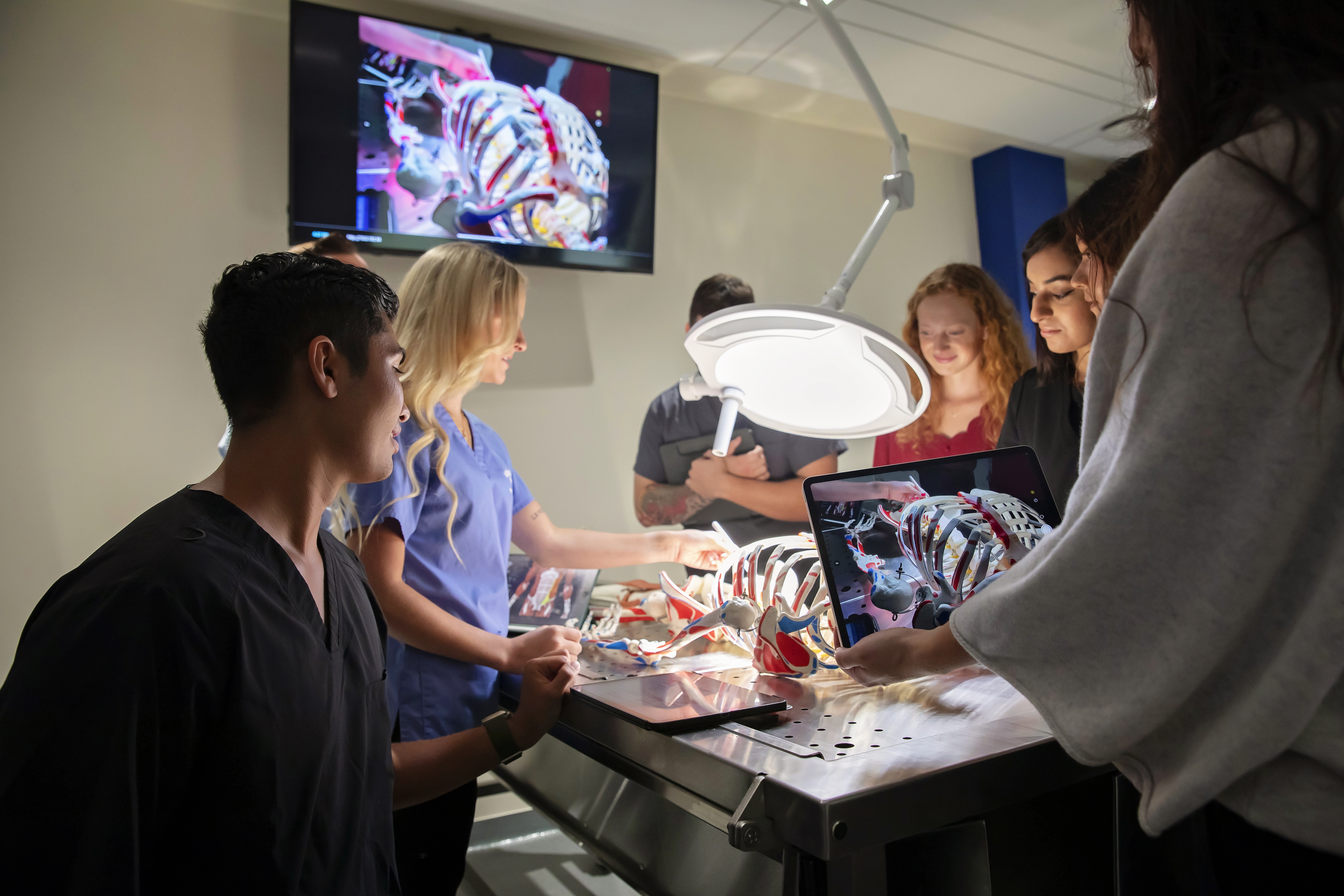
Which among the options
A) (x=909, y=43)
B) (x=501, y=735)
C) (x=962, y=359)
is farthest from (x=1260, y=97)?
(x=909, y=43)

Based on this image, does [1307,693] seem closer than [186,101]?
Yes

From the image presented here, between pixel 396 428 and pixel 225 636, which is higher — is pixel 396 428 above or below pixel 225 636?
above

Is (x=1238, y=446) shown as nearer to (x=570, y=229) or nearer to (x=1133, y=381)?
(x=1133, y=381)

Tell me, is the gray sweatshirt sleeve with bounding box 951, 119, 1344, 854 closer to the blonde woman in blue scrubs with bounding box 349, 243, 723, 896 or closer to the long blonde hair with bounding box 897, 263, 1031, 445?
the blonde woman in blue scrubs with bounding box 349, 243, 723, 896

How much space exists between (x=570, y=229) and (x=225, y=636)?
2.53m

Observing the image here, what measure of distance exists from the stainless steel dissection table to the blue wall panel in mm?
3533

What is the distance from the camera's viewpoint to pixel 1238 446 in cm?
58

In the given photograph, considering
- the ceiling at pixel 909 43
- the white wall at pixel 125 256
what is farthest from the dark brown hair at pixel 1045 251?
the white wall at pixel 125 256

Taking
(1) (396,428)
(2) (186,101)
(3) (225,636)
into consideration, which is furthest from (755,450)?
(2) (186,101)

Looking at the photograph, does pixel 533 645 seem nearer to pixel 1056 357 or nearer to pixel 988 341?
pixel 1056 357

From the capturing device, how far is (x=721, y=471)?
2393mm

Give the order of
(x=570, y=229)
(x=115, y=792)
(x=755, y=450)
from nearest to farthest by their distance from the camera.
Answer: (x=115, y=792), (x=755, y=450), (x=570, y=229)

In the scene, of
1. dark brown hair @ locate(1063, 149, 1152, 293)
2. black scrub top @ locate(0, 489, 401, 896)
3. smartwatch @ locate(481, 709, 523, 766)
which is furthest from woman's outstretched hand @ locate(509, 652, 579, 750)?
dark brown hair @ locate(1063, 149, 1152, 293)

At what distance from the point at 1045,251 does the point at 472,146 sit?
6.63 ft
